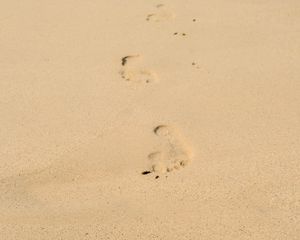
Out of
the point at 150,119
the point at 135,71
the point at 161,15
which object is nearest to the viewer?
the point at 150,119

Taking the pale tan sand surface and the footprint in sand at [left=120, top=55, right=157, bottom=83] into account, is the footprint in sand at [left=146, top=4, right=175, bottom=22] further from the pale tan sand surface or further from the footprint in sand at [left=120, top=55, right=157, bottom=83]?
the footprint in sand at [left=120, top=55, right=157, bottom=83]

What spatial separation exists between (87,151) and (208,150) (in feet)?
1.62

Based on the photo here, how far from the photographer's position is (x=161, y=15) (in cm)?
307

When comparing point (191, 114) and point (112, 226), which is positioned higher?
point (191, 114)

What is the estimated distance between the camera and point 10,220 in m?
1.82

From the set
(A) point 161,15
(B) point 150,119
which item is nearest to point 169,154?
(B) point 150,119

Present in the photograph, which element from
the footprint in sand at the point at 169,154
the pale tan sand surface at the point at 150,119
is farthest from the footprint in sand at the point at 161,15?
the footprint in sand at the point at 169,154

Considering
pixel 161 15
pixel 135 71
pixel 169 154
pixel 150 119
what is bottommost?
pixel 169 154

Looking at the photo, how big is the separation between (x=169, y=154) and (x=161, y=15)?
4.07ft

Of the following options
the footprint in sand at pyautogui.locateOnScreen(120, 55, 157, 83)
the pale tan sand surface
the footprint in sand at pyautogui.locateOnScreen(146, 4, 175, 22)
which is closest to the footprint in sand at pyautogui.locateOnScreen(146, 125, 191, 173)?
the pale tan sand surface

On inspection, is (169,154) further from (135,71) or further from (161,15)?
(161,15)

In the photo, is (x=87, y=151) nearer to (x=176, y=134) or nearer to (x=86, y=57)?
(x=176, y=134)

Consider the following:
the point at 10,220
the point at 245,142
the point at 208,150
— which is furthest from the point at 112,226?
the point at 245,142

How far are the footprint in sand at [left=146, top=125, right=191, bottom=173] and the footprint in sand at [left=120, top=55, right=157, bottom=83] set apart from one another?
0.42 m
